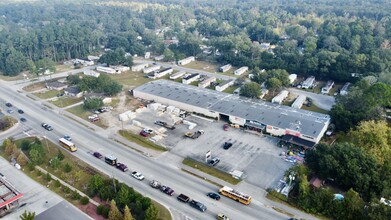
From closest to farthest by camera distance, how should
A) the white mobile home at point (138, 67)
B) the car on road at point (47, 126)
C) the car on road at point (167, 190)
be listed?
the car on road at point (167, 190)
the car on road at point (47, 126)
the white mobile home at point (138, 67)

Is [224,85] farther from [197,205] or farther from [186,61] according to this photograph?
[197,205]

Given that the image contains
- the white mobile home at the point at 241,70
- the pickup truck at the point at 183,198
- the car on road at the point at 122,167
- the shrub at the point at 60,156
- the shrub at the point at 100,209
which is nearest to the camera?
the shrub at the point at 100,209

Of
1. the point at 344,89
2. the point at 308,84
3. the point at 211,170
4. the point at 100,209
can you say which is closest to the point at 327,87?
the point at 344,89

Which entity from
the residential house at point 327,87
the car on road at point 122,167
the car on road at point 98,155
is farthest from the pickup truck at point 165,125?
the residential house at point 327,87

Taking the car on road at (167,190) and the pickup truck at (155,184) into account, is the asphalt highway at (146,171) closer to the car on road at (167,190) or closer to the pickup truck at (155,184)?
the pickup truck at (155,184)

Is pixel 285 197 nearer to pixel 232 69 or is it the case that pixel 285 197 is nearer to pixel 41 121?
pixel 41 121

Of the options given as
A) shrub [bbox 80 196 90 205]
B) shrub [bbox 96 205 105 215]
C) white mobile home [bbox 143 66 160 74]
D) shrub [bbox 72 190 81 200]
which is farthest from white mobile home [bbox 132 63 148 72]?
shrub [bbox 96 205 105 215]

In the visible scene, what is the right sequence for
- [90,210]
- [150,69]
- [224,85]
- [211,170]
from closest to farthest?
[90,210] < [211,170] < [224,85] < [150,69]
